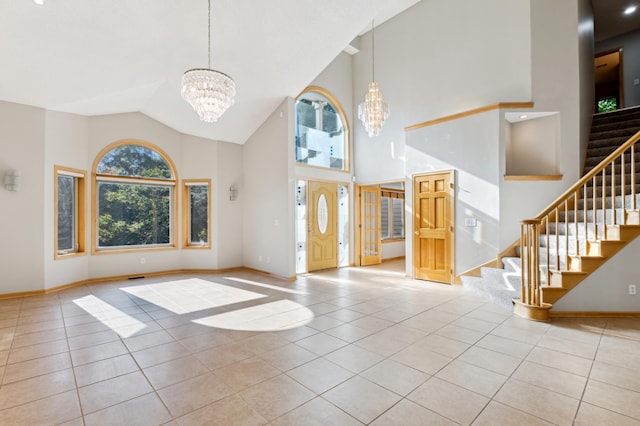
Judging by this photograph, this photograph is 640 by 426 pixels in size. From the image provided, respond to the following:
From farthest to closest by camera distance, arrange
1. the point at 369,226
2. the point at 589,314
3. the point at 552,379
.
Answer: the point at 369,226 → the point at 589,314 → the point at 552,379

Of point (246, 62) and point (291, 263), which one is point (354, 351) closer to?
point (291, 263)

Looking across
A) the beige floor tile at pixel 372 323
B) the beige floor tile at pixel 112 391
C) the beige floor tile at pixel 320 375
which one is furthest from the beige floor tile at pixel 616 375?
the beige floor tile at pixel 112 391

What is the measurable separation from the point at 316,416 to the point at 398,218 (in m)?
8.23

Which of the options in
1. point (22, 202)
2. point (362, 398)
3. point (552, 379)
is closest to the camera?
point (362, 398)

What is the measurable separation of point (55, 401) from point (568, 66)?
8.00 m

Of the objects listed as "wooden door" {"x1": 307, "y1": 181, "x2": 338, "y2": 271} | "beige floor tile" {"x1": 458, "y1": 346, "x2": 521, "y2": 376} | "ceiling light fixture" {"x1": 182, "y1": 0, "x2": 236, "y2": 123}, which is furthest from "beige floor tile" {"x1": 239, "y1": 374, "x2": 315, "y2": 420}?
"wooden door" {"x1": 307, "y1": 181, "x2": 338, "y2": 271}

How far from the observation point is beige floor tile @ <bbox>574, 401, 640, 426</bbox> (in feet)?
6.23

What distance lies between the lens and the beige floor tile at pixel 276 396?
206 centimetres

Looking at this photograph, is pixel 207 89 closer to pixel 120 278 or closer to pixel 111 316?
pixel 111 316

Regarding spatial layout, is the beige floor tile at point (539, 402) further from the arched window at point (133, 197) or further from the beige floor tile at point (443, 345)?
the arched window at point (133, 197)

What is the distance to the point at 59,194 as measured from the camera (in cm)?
559

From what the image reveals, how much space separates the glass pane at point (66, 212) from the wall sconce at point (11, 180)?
73cm

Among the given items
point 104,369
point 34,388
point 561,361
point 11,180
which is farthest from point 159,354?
point 11,180

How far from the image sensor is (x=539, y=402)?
2115mm
